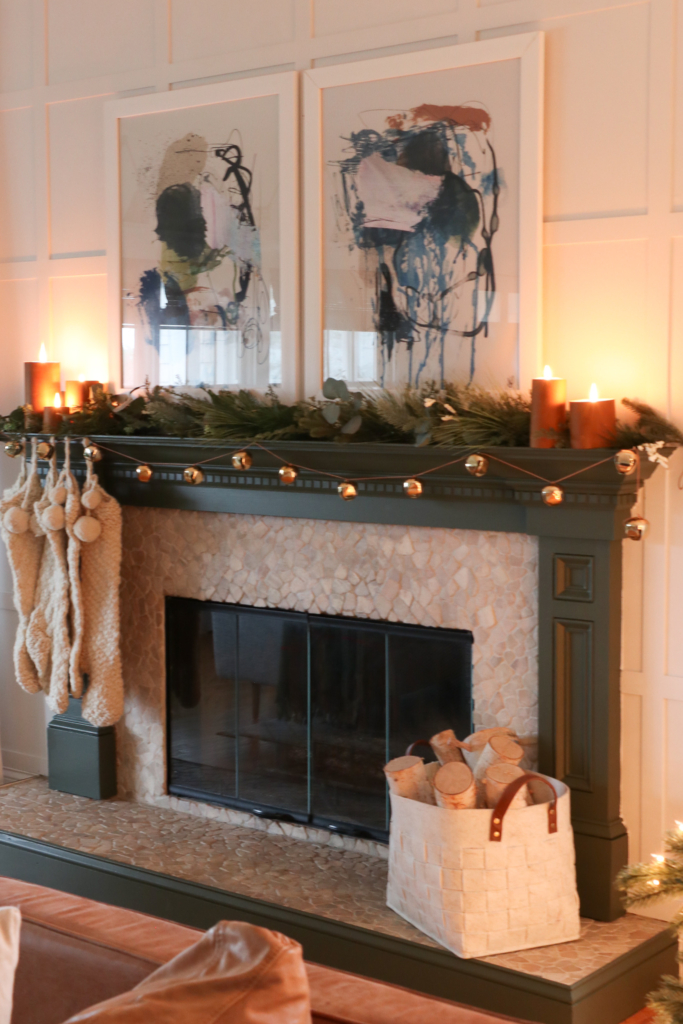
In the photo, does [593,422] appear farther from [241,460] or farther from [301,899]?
[301,899]

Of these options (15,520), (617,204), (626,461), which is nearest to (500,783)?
(626,461)

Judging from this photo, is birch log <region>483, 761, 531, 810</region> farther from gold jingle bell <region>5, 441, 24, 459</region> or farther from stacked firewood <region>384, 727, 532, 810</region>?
gold jingle bell <region>5, 441, 24, 459</region>

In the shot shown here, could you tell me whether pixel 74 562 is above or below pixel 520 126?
below

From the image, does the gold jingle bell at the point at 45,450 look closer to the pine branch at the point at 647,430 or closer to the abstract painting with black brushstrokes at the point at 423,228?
the abstract painting with black brushstrokes at the point at 423,228

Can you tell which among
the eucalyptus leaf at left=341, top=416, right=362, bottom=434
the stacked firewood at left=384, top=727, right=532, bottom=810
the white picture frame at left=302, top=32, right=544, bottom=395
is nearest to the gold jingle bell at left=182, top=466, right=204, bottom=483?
the eucalyptus leaf at left=341, top=416, right=362, bottom=434

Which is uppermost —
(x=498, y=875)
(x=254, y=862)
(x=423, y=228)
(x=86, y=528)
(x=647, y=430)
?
(x=423, y=228)

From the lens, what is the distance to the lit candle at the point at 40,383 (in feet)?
11.4

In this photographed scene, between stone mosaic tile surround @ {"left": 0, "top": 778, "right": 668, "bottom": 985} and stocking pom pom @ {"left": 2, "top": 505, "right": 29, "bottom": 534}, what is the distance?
0.90 m

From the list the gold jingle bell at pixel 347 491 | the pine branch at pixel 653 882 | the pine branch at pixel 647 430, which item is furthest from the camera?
the gold jingle bell at pixel 347 491

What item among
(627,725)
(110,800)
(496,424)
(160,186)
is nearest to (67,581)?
(110,800)

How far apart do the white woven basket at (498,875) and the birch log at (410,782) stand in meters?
0.09

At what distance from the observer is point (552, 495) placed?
2520 millimetres

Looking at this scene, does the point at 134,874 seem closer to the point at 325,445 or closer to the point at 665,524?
the point at 325,445

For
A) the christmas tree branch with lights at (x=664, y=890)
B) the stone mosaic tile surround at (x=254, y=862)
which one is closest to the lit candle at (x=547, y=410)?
the christmas tree branch with lights at (x=664, y=890)
